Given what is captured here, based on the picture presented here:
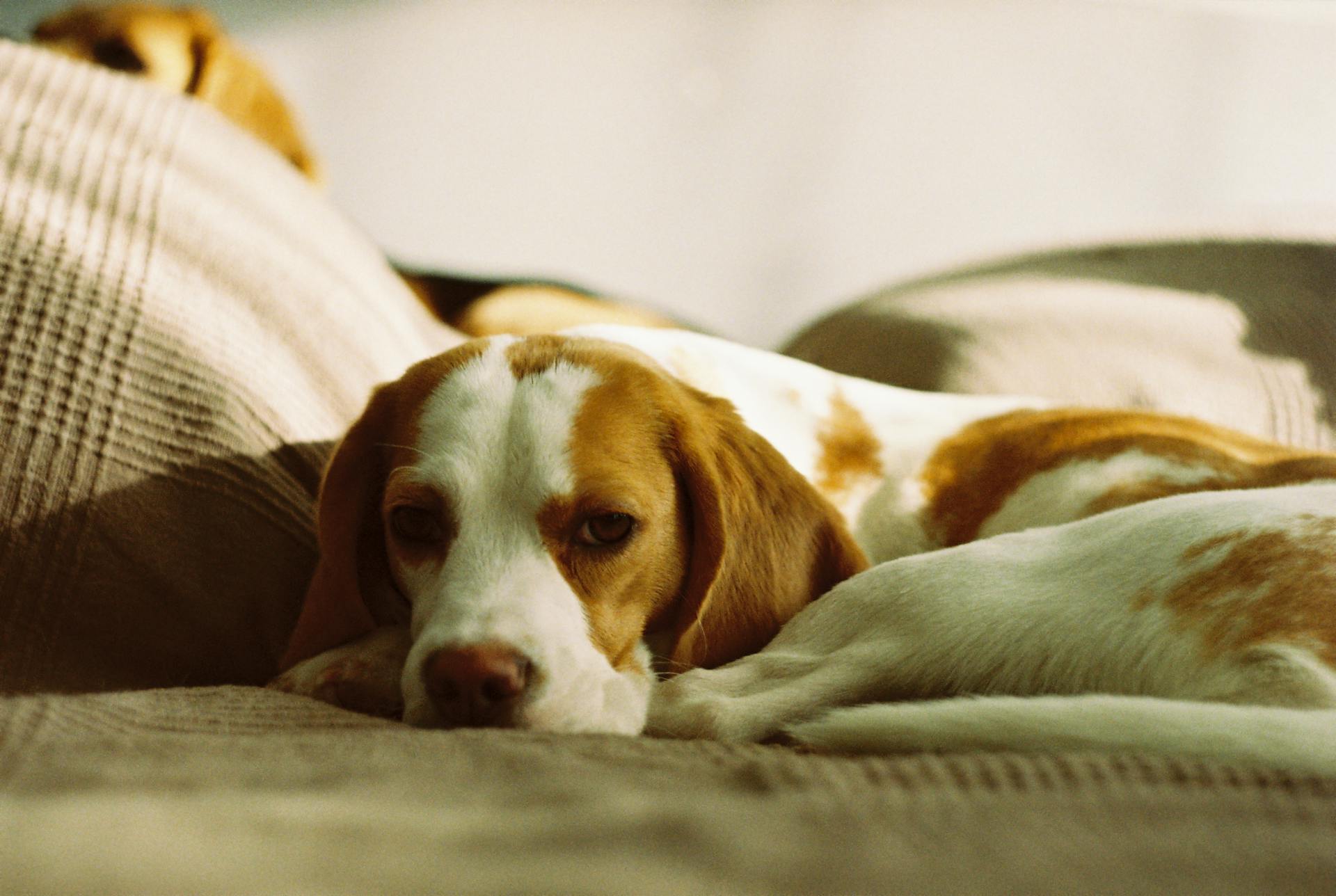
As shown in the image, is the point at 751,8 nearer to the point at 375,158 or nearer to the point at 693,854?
the point at 375,158

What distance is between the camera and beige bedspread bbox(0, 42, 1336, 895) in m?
0.54

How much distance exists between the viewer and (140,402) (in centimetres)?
131

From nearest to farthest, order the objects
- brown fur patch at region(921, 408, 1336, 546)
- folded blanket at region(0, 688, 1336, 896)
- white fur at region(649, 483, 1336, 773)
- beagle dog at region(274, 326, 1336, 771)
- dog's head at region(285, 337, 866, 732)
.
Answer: folded blanket at region(0, 688, 1336, 896) < white fur at region(649, 483, 1336, 773) < beagle dog at region(274, 326, 1336, 771) < dog's head at region(285, 337, 866, 732) < brown fur patch at region(921, 408, 1336, 546)

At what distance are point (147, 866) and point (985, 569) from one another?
92cm

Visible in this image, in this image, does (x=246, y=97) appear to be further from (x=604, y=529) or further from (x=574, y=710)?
(x=574, y=710)

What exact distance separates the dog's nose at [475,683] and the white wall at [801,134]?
133 inches

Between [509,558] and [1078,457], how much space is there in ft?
3.21

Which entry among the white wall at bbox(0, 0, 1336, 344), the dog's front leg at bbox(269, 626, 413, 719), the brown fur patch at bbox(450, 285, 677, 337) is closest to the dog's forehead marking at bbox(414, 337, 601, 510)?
the dog's front leg at bbox(269, 626, 413, 719)

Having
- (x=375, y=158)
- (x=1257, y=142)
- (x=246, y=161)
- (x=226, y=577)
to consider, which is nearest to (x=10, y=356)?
(x=226, y=577)

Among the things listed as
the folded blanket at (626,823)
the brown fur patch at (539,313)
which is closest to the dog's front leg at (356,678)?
the folded blanket at (626,823)

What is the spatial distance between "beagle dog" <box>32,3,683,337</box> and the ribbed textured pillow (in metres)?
1.09

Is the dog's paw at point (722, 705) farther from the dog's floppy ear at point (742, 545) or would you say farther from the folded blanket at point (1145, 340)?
the folded blanket at point (1145, 340)

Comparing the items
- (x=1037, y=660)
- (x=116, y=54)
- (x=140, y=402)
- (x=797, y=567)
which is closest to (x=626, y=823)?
(x=1037, y=660)

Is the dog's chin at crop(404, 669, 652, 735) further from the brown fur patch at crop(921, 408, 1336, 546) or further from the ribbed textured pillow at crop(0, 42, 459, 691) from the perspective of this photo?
the brown fur patch at crop(921, 408, 1336, 546)
